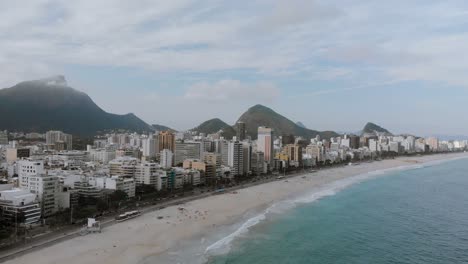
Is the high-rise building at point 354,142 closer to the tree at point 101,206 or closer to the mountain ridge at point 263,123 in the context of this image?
the mountain ridge at point 263,123

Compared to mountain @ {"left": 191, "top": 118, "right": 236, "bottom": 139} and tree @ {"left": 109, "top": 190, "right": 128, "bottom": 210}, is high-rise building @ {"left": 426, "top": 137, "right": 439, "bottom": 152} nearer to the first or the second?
mountain @ {"left": 191, "top": 118, "right": 236, "bottom": 139}

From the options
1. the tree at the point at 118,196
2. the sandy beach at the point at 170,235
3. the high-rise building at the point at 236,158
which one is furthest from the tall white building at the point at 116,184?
the high-rise building at the point at 236,158

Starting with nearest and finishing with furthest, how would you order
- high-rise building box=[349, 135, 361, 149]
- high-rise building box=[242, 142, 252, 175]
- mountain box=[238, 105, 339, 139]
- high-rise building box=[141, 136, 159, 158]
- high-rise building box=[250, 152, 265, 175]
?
high-rise building box=[242, 142, 252, 175] → high-rise building box=[250, 152, 265, 175] → high-rise building box=[141, 136, 159, 158] → high-rise building box=[349, 135, 361, 149] → mountain box=[238, 105, 339, 139]

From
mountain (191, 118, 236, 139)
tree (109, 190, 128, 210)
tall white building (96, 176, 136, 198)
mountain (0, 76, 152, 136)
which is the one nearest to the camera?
tree (109, 190, 128, 210)

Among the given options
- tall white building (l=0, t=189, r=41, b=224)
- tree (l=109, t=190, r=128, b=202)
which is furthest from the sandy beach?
tall white building (l=0, t=189, r=41, b=224)

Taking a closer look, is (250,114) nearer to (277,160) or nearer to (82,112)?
(82,112)

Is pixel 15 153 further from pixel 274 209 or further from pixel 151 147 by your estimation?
pixel 274 209

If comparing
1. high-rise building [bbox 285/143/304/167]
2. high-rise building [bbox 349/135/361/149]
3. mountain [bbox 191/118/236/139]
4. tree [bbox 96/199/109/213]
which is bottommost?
tree [bbox 96/199/109/213]
